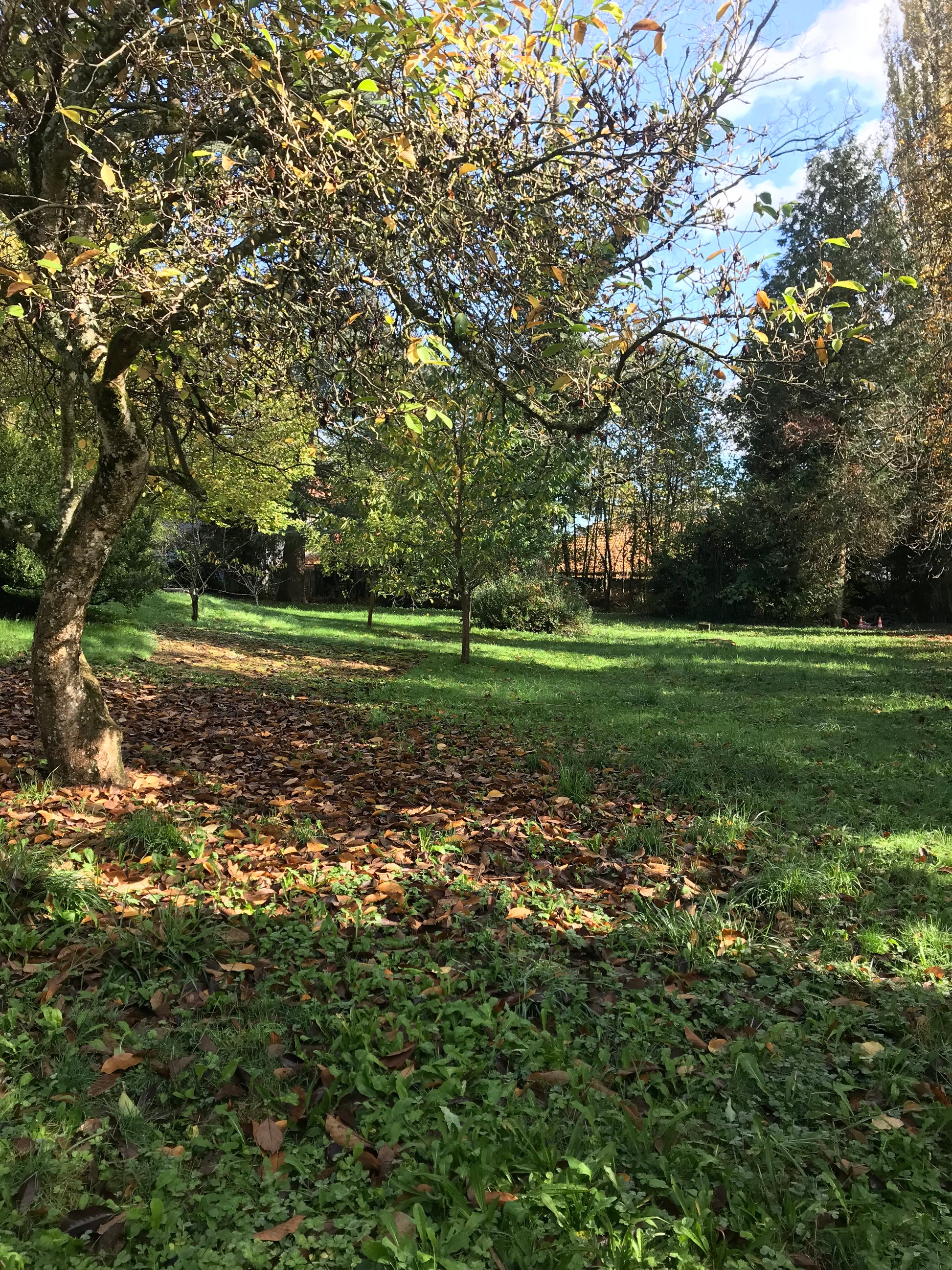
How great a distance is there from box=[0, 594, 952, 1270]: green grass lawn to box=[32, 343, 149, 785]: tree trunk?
3.19ft

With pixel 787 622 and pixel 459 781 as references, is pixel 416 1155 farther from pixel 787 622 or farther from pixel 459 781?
pixel 787 622

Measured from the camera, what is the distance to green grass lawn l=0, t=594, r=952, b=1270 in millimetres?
2021

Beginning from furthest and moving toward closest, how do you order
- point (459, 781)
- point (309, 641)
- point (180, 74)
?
point (309, 641)
point (459, 781)
point (180, 74)

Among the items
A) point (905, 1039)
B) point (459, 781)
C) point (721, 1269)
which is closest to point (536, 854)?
point (459, 781)

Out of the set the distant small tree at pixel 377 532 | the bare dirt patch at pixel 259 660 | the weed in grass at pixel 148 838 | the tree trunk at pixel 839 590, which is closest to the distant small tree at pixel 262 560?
the distant small tree at pixel 377 532

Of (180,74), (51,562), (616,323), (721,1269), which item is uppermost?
(180,74)

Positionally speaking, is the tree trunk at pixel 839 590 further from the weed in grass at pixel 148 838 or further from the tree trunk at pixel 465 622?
the weed in grass at pixel 148 838

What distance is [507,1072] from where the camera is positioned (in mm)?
2734

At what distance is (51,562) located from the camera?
16.3 ft

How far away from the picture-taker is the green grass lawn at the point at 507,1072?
6.63 feet

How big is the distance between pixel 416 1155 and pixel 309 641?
14468 millimetres

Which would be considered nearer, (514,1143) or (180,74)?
(514,1143)

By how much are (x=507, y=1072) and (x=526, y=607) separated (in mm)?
18762

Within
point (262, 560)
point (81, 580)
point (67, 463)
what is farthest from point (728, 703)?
point (262, 560)
